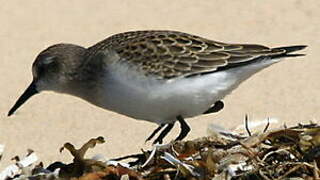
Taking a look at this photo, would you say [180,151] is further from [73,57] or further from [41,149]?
[41,149]

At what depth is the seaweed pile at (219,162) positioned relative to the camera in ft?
13.3

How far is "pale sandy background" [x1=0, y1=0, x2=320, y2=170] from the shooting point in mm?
8336

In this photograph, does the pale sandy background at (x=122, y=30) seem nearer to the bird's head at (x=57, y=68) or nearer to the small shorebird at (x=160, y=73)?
the bird's head at (x=57, y=68)

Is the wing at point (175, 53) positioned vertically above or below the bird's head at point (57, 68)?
above

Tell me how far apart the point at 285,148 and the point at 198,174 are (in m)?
0.40

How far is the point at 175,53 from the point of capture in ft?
20.8

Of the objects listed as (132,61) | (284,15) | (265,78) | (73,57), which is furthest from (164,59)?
(284,15)

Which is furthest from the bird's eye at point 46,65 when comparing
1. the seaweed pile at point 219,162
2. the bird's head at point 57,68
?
the seaweed pile at point 219,162

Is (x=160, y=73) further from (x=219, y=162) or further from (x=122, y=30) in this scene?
(x=122, y=30)

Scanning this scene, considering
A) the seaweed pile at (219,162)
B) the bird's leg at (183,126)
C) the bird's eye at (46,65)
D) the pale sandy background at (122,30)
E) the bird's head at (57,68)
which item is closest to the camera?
the seaweed pile at (219,162)

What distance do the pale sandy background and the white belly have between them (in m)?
1.58

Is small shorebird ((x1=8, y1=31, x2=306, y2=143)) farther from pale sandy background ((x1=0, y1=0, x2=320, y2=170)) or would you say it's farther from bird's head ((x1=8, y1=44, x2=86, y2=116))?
pale sandy background ((x1=0, y1=0, x2=320, y2=170))

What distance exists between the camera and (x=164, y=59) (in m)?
6.27

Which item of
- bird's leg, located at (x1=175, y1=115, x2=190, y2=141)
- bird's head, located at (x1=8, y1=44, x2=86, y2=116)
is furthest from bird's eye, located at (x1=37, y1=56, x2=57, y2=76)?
bird's leg, located at (x1=175, y1=115, x2=190, y2=141)
